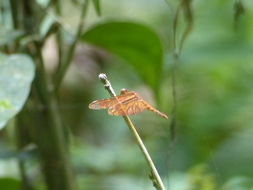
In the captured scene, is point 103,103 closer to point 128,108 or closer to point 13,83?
point 128,108

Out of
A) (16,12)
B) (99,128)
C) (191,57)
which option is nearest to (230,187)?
(16,12)

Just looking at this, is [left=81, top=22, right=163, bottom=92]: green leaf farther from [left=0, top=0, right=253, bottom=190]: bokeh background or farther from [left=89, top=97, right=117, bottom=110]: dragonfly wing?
[left=89, top=97, right=117, bottom=110]: dragonfly wing

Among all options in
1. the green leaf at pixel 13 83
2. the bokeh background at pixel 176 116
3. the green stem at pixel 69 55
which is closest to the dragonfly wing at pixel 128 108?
the green leaf at pixel 13 83

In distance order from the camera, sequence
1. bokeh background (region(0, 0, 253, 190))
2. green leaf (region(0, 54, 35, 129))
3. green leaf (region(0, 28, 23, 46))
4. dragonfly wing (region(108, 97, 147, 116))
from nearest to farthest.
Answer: dragonfly wing (region(108, 97, 147, 116)) < green leaf (region(0, 54, 35, 129)) < green leaf (region(0, 28, 23, 46)) < bokeh background (region(0, 0, 253, 190))

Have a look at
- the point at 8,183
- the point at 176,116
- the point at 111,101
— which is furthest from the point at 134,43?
the point at 176,116

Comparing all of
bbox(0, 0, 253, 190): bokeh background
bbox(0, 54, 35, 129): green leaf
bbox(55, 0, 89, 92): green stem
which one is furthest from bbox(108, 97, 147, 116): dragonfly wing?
bbox(55, 0, 89, 92): green stem

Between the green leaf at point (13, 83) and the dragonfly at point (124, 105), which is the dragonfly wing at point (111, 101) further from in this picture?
the green leaf at point (13, 83)

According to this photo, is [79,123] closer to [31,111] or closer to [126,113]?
[31,111]
